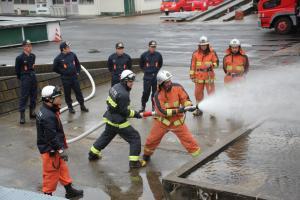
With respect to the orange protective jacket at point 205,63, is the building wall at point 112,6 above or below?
above

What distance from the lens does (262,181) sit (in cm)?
630

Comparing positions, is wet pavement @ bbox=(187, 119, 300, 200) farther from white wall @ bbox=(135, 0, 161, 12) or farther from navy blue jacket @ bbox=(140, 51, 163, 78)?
white wall @ bbox=(135, 0, 161, 12)

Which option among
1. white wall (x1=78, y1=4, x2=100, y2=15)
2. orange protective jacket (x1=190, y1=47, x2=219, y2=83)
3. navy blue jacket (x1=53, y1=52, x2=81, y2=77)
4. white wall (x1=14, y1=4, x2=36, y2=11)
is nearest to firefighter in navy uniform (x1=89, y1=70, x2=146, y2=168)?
orange protective jacket (x1=190, y1=47, x2=219, y2=83)

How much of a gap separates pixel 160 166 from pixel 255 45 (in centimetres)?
1388

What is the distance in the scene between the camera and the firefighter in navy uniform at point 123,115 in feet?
24.6

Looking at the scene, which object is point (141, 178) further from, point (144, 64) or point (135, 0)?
point (135, 0)

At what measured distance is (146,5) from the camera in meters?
44.4

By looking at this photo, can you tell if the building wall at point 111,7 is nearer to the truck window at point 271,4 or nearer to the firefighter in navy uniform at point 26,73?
the truck window at point 271,4

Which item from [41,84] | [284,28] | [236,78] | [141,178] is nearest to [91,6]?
[284,28]

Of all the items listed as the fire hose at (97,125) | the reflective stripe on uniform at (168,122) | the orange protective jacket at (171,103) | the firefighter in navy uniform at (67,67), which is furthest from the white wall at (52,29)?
the reflective stripe on uniform at (168,122)

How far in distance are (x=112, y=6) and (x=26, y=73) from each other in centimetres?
3497

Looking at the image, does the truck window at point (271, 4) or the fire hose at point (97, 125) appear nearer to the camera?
the fire hose at point (97, 125)

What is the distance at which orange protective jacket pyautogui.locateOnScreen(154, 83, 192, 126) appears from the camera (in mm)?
7582

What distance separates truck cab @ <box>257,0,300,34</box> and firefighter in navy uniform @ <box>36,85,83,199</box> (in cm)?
1857
